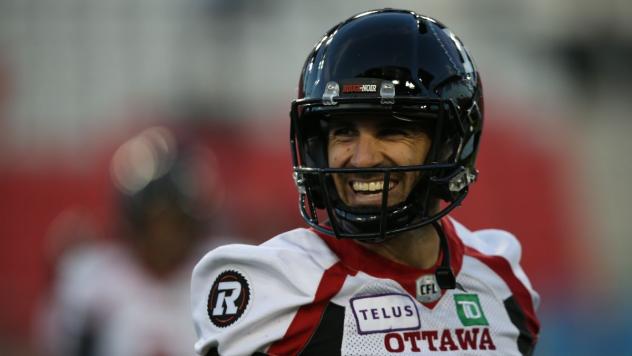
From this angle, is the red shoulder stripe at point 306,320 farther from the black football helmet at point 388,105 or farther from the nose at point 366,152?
the nose at point 366,152

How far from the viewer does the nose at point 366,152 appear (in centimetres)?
252

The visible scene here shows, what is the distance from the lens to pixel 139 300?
4586 mm

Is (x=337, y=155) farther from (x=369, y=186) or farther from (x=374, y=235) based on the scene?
(x=374, y=235)

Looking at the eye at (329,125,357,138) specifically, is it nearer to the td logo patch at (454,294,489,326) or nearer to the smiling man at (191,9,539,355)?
the smiling man at (191,9,539,355)

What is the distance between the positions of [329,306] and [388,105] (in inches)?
18.4

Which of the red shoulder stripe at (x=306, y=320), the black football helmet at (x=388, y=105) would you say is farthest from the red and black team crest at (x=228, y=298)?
the black football helmet at (x=388, y=105)

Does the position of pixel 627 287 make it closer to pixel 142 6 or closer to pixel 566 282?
pixel 566 282

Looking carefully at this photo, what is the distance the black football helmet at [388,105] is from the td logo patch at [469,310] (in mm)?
212

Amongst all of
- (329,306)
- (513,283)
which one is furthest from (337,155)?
(513,283)

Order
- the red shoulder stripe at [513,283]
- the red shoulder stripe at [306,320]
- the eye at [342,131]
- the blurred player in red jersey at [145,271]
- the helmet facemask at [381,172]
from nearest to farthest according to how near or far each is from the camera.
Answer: the red shoulder stripe at [306,320], the helmet facemask at [381,172], the eye at [342,131], the red shoulder stripe at [513,283], the blurred player in red jersey at [145,271]

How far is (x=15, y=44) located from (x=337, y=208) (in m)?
6.66

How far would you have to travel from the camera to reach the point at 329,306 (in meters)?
2.44

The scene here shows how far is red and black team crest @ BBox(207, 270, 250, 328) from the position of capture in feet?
7.88

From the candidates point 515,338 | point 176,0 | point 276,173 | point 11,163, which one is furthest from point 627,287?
point 515,338
